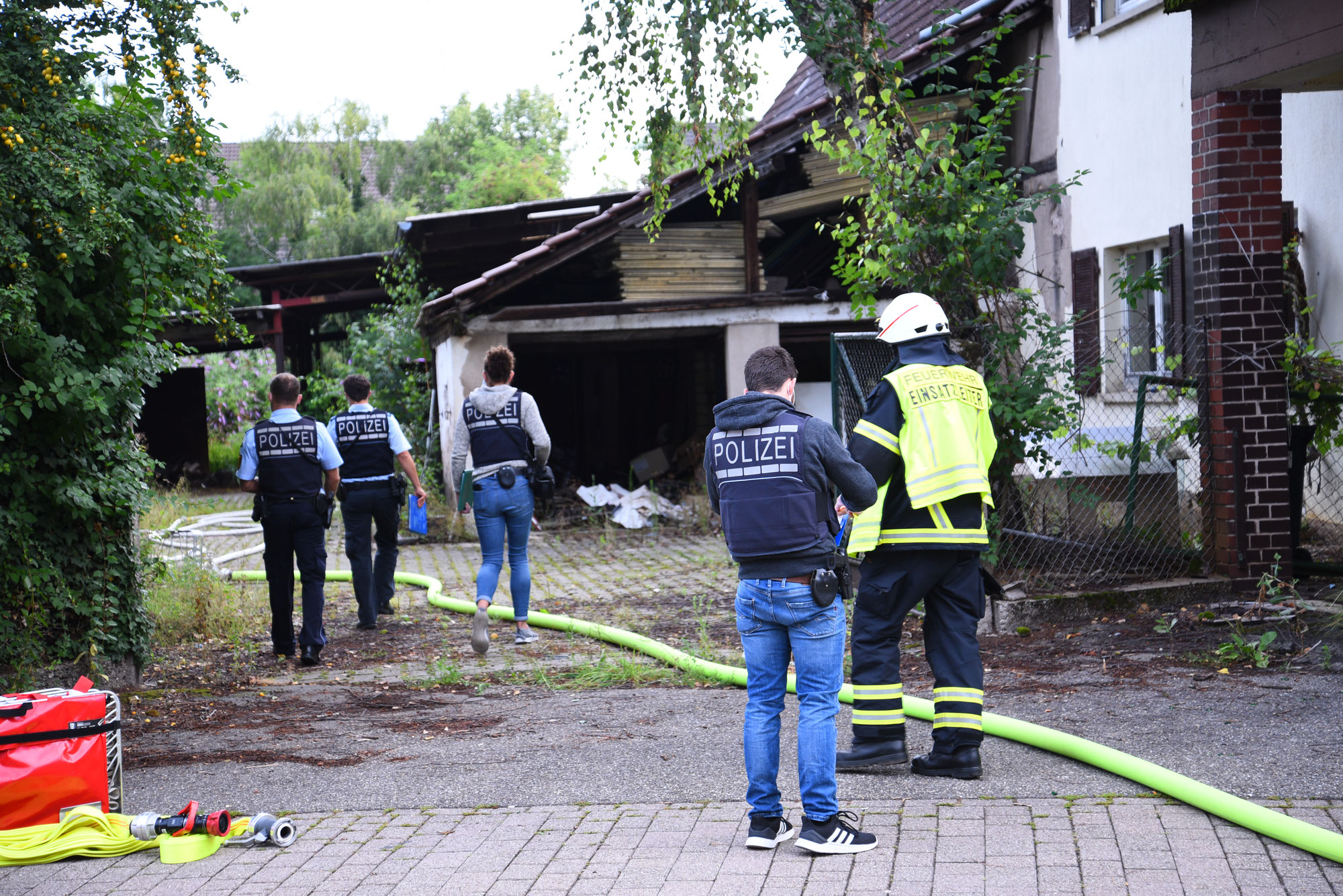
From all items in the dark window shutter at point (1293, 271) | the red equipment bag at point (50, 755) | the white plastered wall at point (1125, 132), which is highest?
the white plastered wall at point (1125, 132)

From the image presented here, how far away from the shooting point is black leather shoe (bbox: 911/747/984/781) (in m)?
4.91

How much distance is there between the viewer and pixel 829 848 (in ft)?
13.6

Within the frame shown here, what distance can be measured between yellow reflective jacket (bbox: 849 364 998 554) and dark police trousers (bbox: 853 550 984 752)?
0.10 meters

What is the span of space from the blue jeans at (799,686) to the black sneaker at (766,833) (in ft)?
0.08

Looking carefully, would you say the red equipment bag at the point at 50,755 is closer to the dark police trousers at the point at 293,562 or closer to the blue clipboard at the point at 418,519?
the dark police trousers at the point at 293,562

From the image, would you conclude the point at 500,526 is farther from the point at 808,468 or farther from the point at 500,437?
the point at 808,468

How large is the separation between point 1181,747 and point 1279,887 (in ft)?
4.74

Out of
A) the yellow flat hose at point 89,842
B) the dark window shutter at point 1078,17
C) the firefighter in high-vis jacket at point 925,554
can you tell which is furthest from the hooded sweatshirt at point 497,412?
the dark window shutter at point 1078,17

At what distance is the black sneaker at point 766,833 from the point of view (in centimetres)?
423

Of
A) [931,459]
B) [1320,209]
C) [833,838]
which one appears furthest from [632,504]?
[833,838]

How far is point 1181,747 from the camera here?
5.12 m

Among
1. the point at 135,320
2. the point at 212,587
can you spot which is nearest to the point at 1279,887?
the point at 135,320

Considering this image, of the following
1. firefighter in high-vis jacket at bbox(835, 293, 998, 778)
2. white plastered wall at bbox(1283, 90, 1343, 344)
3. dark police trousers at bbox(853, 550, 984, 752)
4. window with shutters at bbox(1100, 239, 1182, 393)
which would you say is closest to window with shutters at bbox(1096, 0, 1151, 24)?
window with shutters at bbox(1100, 239, 1182, 393)

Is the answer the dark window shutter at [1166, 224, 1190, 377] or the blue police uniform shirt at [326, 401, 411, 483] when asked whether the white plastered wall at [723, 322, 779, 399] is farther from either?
the blue police uniform shirt at [326, 401, 411, 483]
